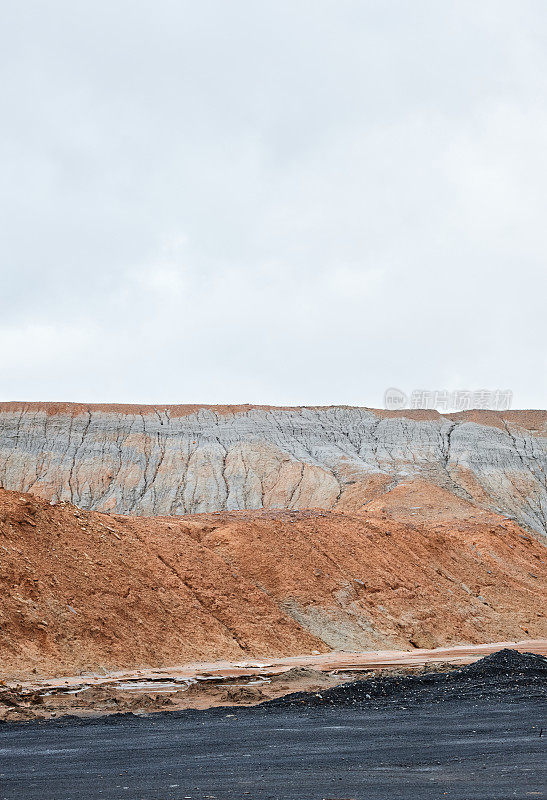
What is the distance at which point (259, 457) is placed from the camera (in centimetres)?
6425

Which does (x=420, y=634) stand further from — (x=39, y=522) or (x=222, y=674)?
(x=39, y=522)

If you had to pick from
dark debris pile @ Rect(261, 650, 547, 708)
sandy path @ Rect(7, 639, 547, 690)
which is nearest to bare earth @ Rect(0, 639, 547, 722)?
sandy path @ Rect(7, 639, 547, 690)

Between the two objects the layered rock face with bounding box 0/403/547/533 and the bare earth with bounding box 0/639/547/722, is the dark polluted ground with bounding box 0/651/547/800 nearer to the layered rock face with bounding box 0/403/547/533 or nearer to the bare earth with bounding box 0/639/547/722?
the bare earth with bounding box 0/639/547/722

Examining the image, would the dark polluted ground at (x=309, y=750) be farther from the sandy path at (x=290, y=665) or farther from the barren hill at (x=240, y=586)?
the barren hill at (x=240, y=586)

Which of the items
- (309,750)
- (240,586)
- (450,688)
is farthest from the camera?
(240,586)

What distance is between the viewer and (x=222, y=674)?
21719 millimetres

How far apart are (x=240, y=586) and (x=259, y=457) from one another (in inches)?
1351

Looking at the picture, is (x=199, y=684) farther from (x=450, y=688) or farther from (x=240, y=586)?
(x=240, y=586)

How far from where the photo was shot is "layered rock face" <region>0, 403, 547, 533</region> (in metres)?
58.7

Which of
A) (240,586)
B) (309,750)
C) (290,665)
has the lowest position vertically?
(290,665)

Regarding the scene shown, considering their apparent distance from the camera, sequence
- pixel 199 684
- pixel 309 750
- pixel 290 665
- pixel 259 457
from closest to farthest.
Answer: pixel 309 750 → pixel 199 684 → pixel 290 665 → pixel 259 457

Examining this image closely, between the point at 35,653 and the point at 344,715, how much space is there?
10.7 m

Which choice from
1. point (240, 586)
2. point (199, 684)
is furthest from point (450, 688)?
point (240, 586)

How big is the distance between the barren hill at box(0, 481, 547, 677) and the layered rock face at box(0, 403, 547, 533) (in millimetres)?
16474
